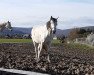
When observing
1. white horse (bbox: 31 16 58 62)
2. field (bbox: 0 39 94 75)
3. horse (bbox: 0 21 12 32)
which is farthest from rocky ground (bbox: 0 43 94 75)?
horse (bbox: 0 21 12 32)

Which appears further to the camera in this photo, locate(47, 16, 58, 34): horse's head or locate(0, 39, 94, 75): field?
locate(47, 16, 58, 34): horse's head

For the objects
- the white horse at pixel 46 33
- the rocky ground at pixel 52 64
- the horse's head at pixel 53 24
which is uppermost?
the horse's head at pixel 53 24

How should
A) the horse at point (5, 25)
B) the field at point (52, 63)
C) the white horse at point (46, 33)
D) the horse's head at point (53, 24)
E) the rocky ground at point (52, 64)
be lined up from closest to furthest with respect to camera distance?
the rocky ground at point (52, 64)
the field at point (52, 63)
the horse's head at point (53, 24)
the white horse at point (46, 33)
the horse at point (5, 25)

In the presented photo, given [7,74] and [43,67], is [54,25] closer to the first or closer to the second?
[43,67]

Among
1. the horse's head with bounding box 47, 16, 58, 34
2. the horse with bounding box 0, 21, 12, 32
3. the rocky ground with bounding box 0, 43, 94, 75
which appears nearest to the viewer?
the rocky ground with bounding box 0, 43, 94, 75

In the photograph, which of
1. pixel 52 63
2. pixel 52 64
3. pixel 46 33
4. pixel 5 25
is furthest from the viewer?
pixel 5 25

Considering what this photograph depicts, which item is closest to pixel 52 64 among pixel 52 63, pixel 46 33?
pixel 52 63

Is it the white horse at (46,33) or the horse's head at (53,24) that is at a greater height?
the horse's head at (53,24)

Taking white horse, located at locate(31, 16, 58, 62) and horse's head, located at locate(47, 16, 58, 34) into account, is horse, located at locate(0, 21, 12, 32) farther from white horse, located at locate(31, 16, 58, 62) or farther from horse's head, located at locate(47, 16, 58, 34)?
horse's head, located at locate(47, 16, 58, 34)

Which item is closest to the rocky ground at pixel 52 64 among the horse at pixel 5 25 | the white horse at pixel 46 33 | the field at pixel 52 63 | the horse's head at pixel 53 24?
the field at pixel 52 63

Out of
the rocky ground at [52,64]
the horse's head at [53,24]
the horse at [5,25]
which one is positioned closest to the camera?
the rocky ground at [52,64]

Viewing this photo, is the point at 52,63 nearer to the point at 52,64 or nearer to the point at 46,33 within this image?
the point at 52,64

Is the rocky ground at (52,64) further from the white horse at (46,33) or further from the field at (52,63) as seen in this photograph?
the white horse at (46,33)

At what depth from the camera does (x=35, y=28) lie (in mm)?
24750
